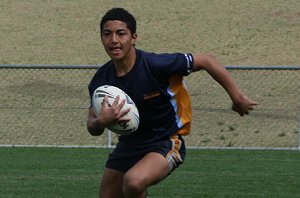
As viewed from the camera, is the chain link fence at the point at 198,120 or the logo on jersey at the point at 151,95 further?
the chain link fence at the point at 198,120

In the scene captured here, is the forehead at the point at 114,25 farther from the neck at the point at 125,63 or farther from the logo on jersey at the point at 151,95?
the logo on jersey at the point at 151,95

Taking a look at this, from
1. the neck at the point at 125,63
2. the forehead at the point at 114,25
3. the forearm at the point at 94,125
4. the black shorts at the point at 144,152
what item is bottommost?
the black shorts at the point at 144,152

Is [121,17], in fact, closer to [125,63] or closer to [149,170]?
[125,63]

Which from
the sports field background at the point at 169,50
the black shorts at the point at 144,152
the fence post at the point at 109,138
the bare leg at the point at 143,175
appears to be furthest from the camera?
the sports field background at the point at 169,50

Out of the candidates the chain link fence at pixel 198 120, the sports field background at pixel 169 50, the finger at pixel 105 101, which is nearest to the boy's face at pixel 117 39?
the finger at pixel 105 101

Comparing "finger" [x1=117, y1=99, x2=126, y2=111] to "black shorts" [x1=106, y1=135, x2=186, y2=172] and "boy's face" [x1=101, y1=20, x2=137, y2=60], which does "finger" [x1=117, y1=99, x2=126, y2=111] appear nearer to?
"boy's face" [x1=101, y1=20, x2=137, y2=60]

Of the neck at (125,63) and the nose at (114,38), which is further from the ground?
the nose at (114,38)

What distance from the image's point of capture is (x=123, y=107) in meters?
6.58

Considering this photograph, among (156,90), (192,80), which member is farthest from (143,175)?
(192,80)

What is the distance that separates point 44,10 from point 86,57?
18.1 feet

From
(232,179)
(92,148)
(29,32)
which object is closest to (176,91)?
(232,179)

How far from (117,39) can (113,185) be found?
111cm

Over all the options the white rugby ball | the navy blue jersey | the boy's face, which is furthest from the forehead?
the white rugby ball

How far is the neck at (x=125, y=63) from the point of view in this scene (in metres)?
→ 6.74
